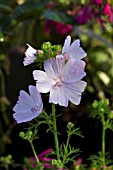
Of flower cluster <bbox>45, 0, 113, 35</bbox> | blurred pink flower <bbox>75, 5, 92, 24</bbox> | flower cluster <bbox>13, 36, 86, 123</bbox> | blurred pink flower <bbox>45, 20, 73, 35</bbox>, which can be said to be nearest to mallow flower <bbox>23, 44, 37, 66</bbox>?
flower cluster <bbox>13, 36, 86, 123</bbox>

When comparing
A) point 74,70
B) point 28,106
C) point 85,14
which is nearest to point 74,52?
point 74,70

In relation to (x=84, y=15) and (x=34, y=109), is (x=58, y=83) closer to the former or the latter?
(x=34, y=109)

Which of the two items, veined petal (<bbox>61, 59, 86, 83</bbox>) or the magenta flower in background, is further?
the magenta flower in background

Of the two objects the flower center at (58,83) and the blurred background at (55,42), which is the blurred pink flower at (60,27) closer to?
the blurred background at (55,42)

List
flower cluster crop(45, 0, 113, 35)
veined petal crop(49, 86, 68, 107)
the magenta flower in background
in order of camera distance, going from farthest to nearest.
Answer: the magenta flower in background, flower cluster crop(45, 0, 113, 35), veined petal crop(49, 86, 68, 107)

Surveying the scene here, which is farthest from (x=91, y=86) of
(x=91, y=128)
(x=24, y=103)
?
(x=24, y=103)

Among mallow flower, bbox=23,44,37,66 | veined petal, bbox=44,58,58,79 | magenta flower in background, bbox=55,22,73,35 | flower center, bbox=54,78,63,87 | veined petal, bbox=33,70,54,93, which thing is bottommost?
flower center, bbox=54,78,63,87

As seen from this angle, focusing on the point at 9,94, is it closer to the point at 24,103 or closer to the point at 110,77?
the point at 110,77

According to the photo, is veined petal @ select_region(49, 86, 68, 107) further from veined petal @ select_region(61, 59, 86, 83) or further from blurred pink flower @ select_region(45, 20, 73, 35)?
blurred pink flower @ select_region(45, 20, 73, 35)

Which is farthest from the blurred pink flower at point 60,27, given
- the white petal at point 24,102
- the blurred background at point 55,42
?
the white petal at point 24,102
